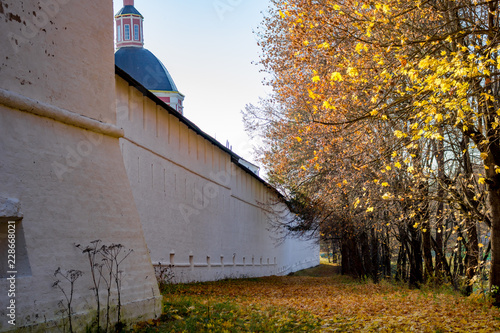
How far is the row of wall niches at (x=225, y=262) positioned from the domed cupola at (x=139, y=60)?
942 inches

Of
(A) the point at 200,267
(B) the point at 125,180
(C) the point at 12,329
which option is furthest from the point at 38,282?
(A) the point at 200,267

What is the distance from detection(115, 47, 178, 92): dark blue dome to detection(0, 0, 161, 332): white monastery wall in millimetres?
43721

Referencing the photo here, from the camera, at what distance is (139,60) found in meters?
51.7

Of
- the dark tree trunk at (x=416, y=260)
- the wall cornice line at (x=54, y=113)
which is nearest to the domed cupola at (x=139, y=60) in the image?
the dark tree trunk at (x=416, y=260)

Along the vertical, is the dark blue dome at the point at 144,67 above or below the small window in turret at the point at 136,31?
below

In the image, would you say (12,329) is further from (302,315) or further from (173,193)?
(173,193)

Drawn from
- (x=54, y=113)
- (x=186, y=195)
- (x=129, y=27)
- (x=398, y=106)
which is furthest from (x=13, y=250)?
(x=129, y=27)

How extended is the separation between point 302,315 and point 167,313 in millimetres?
2636

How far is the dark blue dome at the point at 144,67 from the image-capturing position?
51.1 m

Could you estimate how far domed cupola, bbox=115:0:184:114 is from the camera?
2028 inches

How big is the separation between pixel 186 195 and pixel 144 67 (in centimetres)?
3459

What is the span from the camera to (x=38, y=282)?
21.1ft

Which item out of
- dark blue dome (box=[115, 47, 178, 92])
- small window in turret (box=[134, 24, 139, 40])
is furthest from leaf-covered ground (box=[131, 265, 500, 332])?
small window in turret (box=[134, 24, 139, 40])

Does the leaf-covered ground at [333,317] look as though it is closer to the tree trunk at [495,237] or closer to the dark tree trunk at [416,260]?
the tree trunk at [495,237]
